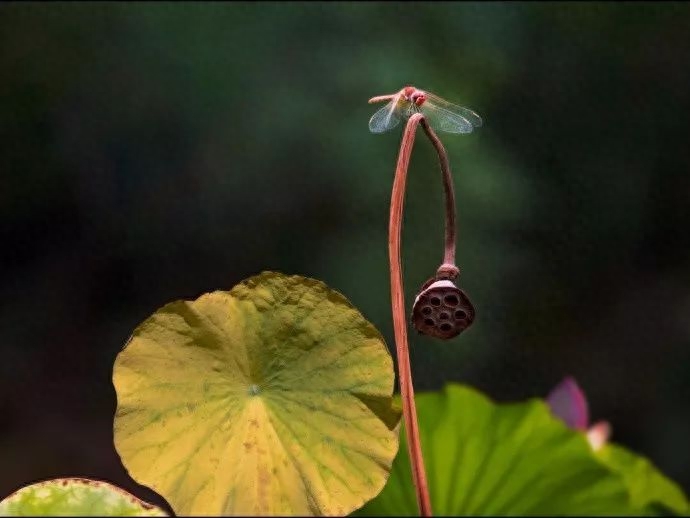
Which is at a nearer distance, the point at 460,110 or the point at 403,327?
the point at 403,327

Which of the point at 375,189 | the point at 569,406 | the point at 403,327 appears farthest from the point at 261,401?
the point at 375,189

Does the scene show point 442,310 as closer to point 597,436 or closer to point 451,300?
point 451,300

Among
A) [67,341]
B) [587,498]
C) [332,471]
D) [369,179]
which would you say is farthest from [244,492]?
[67,341]

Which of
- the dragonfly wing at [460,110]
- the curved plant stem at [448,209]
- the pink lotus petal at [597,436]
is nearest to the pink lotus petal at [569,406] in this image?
the pink lotus petal at [597,436]

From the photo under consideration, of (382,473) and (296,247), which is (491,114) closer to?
(296,247)

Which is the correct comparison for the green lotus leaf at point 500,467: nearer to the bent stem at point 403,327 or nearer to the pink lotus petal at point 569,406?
the pink lotus petal at point 569,406

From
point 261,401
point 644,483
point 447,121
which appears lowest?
point 644,483
